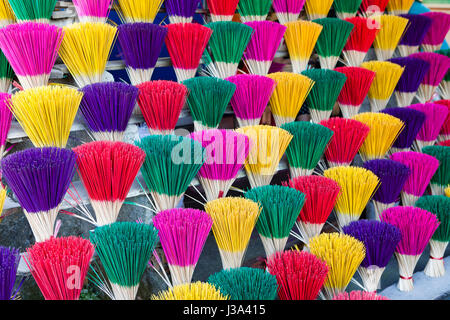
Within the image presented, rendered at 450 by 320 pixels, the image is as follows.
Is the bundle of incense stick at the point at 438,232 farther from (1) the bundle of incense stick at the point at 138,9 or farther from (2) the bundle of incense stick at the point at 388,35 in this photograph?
(1) the bundle of incense stick at the point at 138,9

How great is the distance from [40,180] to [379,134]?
764 millimetres

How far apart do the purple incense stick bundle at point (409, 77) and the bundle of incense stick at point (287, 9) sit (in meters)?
0.33

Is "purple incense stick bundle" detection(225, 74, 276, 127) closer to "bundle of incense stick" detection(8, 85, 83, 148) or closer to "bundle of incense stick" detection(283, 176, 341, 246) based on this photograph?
"bundle of incense stick" detection(283, 176, 341, 246)

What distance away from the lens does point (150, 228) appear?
0.72 metres

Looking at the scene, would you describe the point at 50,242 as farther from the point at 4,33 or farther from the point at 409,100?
the point at 409,100

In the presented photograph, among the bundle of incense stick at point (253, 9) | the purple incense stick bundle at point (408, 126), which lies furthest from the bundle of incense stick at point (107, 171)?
the purple incense stick bundle at point (408, 126)

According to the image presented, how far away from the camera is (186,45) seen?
3.31ft

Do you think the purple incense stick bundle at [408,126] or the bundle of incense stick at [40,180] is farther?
the purple incense stick bundle at [408,126]

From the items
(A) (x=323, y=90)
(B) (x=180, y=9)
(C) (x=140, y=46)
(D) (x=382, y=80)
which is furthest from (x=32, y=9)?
(D) (x=382, y=80)

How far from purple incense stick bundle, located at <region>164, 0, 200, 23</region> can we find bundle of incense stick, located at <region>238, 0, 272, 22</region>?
0.51 feet

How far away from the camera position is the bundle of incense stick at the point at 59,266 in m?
0.62

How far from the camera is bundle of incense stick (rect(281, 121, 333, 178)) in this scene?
Answer: 981 mm

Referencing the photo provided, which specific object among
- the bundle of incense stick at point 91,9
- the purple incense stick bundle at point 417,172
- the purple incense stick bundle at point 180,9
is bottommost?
the purple incense stick bundle at point 417,172
